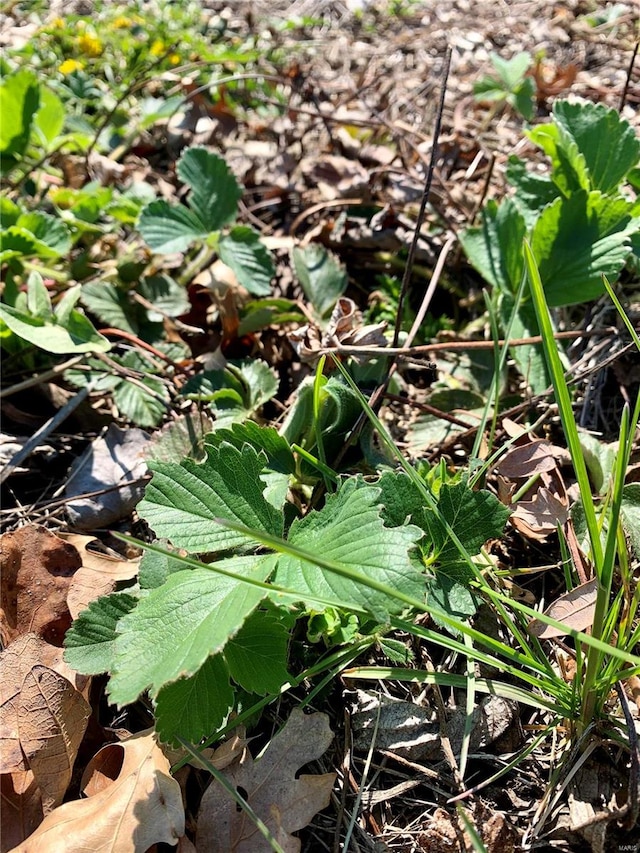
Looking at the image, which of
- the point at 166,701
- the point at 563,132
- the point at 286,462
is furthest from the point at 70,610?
the point at 563,132

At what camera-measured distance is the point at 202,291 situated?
2137 millimetres

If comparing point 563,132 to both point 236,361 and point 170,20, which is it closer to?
point 236,361

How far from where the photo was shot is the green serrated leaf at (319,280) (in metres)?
2.03

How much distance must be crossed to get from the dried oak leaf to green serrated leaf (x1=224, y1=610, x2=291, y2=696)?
0.56ft

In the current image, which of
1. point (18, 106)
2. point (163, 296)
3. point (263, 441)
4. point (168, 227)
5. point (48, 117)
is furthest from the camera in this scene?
point (48, 117)

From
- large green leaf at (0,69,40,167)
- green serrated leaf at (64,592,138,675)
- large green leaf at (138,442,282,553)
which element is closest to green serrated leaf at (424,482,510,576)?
large green leaf at (138,442,282,553)

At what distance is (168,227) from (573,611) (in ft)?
5.03

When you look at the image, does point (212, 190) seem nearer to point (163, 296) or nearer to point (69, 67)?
point (163, 296)

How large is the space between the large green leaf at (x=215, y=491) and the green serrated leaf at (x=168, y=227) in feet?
3.11

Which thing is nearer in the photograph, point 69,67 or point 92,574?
point 92,574

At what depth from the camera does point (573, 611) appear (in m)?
1.25

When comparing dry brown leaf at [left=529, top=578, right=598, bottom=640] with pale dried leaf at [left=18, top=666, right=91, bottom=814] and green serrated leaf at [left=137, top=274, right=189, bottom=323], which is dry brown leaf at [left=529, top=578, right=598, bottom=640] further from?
green serrated leaf at [left=137, top=274, right=189, bottom=323]

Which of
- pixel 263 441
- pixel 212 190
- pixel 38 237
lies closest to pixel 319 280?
pixel 212 190

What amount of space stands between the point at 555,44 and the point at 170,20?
2.45 metres
